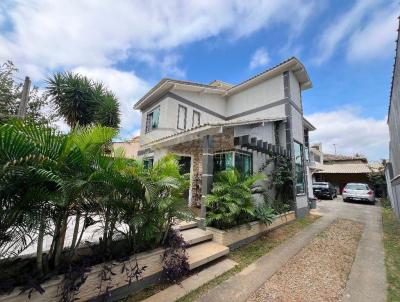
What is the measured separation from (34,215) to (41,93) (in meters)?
15.2

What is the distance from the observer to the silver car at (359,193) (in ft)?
56.1

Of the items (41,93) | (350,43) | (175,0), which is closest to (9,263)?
(175,0)

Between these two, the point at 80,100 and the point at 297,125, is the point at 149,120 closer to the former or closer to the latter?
the point at 80,100

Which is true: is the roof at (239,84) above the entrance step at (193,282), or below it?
above

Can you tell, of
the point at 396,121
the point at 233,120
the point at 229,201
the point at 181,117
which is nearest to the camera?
the point at 229,201

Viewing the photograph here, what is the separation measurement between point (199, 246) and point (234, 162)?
3.63 m

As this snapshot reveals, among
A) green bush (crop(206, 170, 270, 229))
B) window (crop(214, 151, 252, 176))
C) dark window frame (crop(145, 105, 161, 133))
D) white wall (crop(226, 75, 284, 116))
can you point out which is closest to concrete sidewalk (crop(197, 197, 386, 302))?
green bush (crop(206, 170, 270, 229))

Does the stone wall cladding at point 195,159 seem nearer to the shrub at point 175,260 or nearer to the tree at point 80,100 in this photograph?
the shrub at point 175,260

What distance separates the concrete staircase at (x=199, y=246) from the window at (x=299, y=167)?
6.85m

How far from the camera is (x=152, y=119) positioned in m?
12.0

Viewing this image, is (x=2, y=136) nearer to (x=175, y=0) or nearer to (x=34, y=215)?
(x=34, y=215)

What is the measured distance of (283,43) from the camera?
30.3 feet

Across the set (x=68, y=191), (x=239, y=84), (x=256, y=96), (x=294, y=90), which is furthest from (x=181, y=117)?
(x=68, y=191)

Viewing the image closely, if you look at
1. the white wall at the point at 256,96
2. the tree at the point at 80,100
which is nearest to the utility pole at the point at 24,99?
the tree at the point at 80,100
